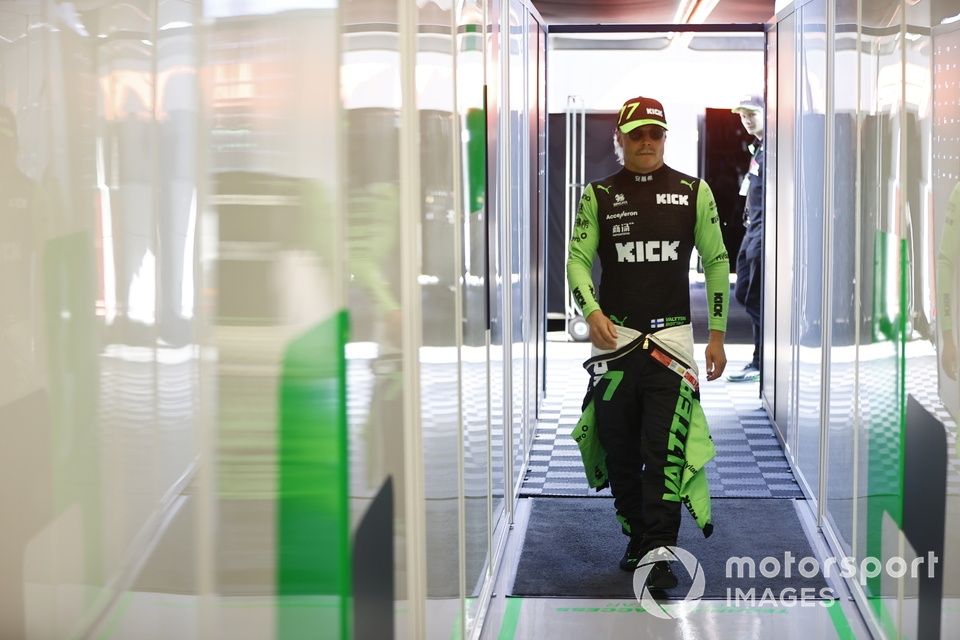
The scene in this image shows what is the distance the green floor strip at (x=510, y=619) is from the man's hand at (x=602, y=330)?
0.78m

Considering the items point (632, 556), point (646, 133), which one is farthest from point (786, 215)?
point (632, 556)

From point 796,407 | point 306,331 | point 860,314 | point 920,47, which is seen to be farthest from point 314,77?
point 796,407

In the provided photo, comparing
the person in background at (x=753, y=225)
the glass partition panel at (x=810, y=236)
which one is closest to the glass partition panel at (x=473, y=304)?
the glass partition panel at (x=810, y=236)

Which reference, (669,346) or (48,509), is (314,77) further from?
(669,346)

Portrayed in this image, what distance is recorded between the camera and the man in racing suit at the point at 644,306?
357cm

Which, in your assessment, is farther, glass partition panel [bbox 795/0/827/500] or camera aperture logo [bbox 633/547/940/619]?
glass partition panel [bbox 795/0/827/500]

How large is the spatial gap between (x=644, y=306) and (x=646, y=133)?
0.52 meters

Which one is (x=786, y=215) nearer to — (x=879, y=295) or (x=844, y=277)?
(x=844, y=277)

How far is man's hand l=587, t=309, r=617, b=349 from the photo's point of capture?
11.8 feet

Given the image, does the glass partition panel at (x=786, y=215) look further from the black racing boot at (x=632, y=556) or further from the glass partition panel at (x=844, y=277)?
the black racing boot at (x=632, y=556)

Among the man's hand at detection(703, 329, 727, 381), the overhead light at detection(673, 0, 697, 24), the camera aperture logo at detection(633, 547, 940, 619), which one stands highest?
the overhead light at detection(673, 0, 697, 24)

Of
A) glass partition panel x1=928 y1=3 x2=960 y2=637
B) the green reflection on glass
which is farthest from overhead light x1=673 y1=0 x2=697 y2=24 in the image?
the green reflection on glass

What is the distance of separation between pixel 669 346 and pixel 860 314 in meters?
0.56

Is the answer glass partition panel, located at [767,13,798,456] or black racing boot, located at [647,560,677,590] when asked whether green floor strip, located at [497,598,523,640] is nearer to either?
black racing boot, located at [647,560,677,590]
